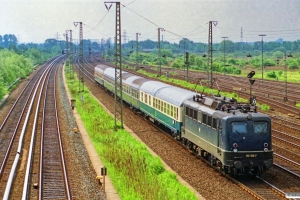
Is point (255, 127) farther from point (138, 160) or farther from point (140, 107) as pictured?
point (140, 107)

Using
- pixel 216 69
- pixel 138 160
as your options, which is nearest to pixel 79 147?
pixel 138 160

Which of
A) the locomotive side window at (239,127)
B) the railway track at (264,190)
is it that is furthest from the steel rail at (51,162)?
the locomotive side window at (239,127)

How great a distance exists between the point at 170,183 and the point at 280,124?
17283mm

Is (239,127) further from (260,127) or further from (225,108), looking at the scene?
(225,108)

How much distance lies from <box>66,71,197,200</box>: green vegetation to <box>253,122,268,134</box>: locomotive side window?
148 inches

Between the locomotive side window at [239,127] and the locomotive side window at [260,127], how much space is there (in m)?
0.41

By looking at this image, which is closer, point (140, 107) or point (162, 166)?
point (162, 166)

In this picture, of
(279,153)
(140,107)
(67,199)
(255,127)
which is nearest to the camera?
(67,199)

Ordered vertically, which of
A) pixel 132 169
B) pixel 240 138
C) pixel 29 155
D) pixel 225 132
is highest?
pixel 225 132

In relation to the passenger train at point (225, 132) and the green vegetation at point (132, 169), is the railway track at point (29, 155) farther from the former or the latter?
the passenger train at point (225, 132)

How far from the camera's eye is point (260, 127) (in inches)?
770

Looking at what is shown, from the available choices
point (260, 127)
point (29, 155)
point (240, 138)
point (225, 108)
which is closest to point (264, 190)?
point (240, 138)

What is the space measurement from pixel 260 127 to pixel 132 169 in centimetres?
570

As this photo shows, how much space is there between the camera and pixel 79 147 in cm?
2772
